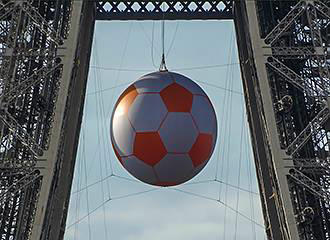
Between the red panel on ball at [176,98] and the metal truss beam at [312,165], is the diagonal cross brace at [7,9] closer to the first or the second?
the red panel on ball at [176,98]

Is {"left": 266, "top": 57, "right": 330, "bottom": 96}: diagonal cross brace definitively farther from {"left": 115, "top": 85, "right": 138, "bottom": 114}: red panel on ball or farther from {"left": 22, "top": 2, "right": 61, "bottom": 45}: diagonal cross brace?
{"left": 22, "top": 2, "right": 61, "bottom": 45}: diagonal cross brace

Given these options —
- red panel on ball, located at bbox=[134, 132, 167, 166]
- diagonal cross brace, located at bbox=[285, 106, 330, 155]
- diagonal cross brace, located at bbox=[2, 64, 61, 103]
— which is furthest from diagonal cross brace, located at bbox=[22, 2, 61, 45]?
diagonal cross brace, located at bbox=[285, 106, 330, 155]

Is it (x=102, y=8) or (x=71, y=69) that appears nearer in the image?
(x=71, y=69)

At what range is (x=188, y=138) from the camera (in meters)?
9.88

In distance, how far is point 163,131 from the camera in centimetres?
981

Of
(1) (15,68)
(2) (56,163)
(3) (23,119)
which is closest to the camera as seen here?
(2) (56,163)

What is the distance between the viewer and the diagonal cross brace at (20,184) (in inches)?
464

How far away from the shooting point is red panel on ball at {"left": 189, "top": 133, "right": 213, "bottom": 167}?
994cm

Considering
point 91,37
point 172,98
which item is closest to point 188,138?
point 172,98

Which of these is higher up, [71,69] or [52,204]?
[71,69]

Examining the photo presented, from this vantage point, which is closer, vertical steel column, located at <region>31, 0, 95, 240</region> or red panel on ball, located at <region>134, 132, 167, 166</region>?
red panel on ball, located at <region>134, 132, 167, 166</region>

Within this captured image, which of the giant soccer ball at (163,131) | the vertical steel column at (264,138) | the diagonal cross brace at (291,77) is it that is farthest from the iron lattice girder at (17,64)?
the diagonal cross brace at (291,77)

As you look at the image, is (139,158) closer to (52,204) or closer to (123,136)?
(123,136)

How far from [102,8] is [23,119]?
451cm
